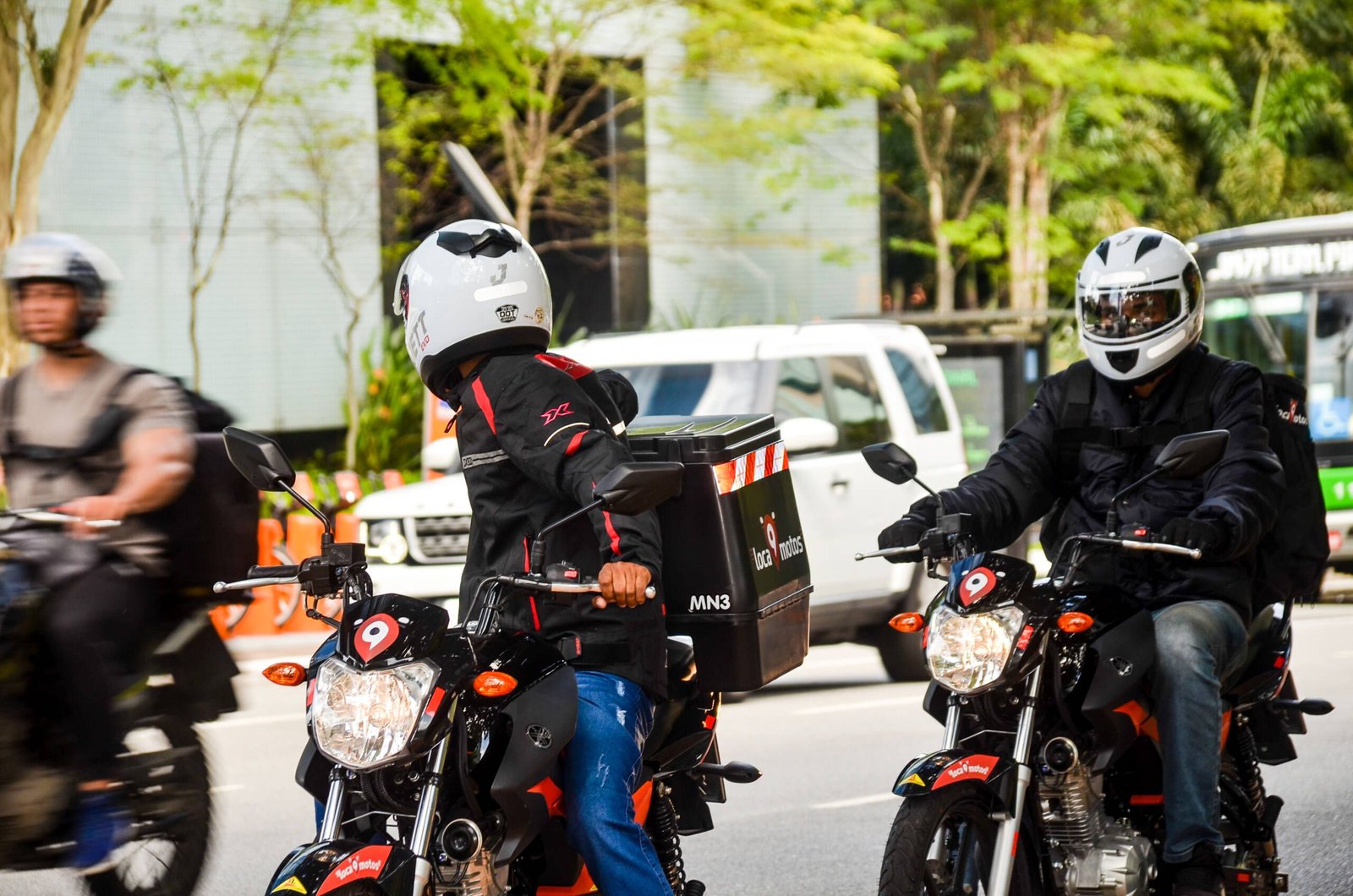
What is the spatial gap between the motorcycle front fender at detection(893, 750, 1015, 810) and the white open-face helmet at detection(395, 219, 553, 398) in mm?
1353

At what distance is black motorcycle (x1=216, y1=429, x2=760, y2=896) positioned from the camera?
366cm

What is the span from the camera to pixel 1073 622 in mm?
4734

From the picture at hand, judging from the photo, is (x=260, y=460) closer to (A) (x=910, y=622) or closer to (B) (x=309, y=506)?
(B) (x=309, y=506)

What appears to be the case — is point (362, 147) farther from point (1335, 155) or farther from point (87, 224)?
point (1335, 155)

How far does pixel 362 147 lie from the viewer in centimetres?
1908

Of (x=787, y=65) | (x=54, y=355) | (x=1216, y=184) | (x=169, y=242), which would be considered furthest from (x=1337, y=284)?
(x=1216, y=184)

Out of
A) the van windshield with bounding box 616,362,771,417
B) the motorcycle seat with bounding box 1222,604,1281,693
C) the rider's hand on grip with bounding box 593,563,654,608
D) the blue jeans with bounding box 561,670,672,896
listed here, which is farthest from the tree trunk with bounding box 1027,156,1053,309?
the rider's hand on grip with bounding box 593,563,654,608

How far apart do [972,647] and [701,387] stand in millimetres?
6264

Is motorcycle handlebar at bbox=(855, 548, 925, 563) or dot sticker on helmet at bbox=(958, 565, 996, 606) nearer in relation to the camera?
dot sticker on helmet at bbox=(958, 565, 996, 606)

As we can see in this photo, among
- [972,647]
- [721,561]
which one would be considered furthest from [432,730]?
[972,647]

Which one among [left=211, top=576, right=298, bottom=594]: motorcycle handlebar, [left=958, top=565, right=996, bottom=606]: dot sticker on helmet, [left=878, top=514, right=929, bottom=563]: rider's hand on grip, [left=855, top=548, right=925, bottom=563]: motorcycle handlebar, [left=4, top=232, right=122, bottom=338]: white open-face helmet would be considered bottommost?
[left=958, top=565, right=996, bottom=606]: dot sticker on helmet

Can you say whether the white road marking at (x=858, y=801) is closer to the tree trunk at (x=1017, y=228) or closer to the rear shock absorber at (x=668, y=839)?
the rear shock absorber at (x=668, y=839)

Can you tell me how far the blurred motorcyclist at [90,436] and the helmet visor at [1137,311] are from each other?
→ 2948 millimetres

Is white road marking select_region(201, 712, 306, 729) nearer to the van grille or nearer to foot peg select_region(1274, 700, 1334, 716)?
the van grille
